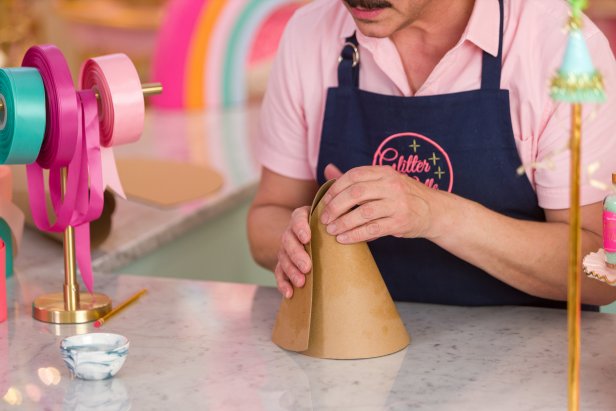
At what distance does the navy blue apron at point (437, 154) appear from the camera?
63.2 inches

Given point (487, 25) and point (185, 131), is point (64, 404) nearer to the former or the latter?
point (487, 25)

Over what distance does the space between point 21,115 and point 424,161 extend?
25.2 inches

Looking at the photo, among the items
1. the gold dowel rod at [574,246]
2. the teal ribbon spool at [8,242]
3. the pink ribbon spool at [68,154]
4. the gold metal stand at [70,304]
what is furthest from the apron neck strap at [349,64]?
the gold dowel rod at [574,246]

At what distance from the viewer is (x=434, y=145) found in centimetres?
162

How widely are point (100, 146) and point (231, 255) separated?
1078 mm

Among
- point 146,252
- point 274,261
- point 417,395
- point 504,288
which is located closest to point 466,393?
point 417,395

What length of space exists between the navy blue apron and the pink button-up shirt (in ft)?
0.08

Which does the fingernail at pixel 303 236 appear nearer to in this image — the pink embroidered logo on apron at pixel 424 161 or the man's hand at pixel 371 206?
the man's hand at pixel 371 206

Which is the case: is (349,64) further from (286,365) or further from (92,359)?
(92,359)

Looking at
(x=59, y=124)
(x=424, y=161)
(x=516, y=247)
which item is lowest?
(x=516, y=247)

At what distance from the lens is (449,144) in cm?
162

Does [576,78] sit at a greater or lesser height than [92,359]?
greater

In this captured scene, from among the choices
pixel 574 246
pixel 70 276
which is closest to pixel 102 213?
pixel 70 276

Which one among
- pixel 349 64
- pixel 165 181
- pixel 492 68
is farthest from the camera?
pixel 165 181
